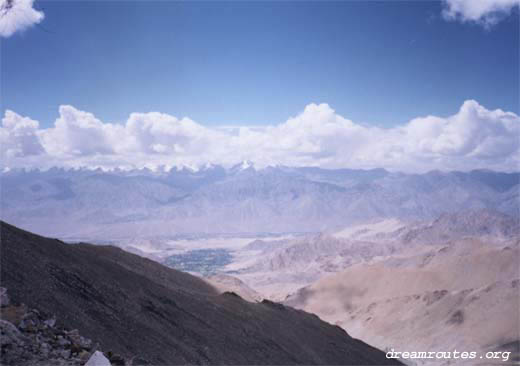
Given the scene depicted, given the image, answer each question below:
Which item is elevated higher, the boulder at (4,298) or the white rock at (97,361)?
the boulder at (4,298)

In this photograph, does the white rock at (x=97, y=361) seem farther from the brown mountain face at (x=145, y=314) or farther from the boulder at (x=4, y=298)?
the brown mountain face at (x=145, y=314)

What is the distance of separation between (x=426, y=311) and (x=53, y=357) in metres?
85.0

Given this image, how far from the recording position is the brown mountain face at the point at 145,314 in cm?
1630

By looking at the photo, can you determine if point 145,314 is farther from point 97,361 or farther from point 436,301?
point 436,301

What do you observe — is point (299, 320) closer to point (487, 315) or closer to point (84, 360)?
point (84, 360)

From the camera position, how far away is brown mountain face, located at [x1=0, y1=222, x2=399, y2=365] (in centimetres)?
1630

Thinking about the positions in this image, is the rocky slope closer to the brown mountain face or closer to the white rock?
the brown mountain face

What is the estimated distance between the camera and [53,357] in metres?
11.0

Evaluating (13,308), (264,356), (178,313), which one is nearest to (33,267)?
(13,308)

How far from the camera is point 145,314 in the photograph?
22.8 m

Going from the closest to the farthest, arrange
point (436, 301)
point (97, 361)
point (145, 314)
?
1. point (97, 361)
2. point (145, 314)
3. point (436, 301)

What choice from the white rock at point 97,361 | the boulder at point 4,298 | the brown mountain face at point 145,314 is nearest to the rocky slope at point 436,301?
the brown mountain face at point 145,314

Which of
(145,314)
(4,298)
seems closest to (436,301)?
(145,314)

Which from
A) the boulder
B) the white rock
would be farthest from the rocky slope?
the boulder
